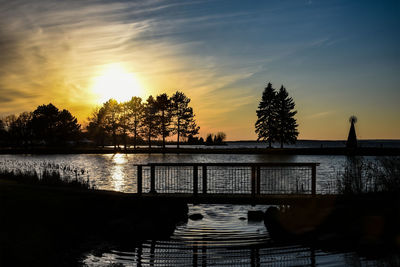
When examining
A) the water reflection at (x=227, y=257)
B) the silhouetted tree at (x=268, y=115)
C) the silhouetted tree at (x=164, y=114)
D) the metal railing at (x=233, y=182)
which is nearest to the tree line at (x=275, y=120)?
the silhouetted tree at (x=268, y=115)

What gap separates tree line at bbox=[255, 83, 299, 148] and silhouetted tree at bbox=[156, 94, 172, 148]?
2374 cm

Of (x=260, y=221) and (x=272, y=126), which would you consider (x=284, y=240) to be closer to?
(x=260, y=221)

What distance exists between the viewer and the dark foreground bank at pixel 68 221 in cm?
1162

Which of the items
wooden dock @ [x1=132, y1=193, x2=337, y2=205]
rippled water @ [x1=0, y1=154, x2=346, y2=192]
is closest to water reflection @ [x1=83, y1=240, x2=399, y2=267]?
wooden dock @ [x1=132, y1=193, x2=337, y2=205]

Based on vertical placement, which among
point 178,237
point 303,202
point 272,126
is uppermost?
point 272,126

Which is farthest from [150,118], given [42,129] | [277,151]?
[42,129]

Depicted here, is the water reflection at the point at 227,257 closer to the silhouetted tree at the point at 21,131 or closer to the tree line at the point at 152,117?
the tree line at the point at 152,117

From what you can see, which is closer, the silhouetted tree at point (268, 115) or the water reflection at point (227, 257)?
the water reflection at point (227, 257)

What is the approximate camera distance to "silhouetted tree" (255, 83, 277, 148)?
3647 inches

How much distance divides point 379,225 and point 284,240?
3669 millimetres

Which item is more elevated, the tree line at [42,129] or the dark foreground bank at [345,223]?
the tree line at [42,129]

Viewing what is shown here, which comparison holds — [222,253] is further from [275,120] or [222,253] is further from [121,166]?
[275,120]

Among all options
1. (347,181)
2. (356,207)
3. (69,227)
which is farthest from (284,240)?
(69,227)

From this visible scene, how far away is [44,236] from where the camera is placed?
1317cm
